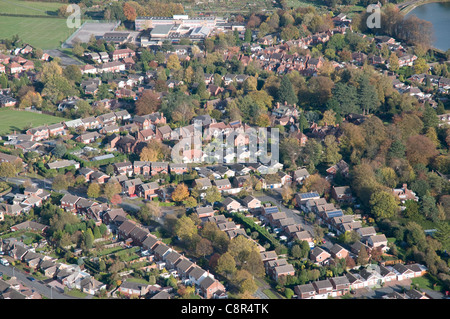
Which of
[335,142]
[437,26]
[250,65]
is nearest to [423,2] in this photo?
[437,26]

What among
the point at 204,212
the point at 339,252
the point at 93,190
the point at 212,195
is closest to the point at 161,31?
the point at 93,190

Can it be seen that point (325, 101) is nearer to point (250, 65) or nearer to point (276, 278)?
point (250, 65)

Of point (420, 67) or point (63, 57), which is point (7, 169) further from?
point (420, 67)

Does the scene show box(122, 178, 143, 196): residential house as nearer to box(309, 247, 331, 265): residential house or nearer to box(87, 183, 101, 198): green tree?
box(87, 183, 101, 198): green tree

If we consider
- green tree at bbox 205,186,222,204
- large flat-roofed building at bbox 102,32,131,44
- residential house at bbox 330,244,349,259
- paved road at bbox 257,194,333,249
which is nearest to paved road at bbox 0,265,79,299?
green tree at bbox 205,186,222,204

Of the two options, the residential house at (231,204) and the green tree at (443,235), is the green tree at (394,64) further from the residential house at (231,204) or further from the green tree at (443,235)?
the residential house at (231,204)

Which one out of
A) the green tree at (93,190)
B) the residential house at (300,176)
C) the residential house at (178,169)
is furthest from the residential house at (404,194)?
the green tree at (93,190)
